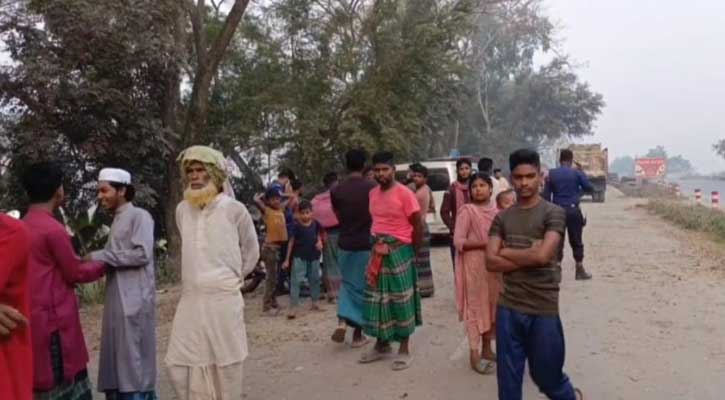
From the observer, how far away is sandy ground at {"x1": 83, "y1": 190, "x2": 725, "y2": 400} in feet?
16.0

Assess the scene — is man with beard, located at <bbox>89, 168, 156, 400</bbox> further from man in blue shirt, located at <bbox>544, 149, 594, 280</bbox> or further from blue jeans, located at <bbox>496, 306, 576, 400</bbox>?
man in blue shirt, located at <bbox>544, 149, 594, 280</bbox>

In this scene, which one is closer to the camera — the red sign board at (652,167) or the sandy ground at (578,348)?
the sandy ground at (578,348)

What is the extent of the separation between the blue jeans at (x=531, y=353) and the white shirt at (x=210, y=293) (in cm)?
147

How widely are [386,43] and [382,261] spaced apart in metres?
14.0

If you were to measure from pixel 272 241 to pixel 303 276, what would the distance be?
57 cm

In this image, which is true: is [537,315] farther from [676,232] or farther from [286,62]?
[286,62]

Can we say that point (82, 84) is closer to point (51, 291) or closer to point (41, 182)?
point (41, 182)

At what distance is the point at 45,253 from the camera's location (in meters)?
3.34

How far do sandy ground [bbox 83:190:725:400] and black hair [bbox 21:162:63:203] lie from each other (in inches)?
87.4

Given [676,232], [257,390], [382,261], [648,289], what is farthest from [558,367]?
[676,232]

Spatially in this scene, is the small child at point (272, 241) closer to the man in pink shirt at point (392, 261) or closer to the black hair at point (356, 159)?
the black hair at point (356, 159)

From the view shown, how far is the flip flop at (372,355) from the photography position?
559cm

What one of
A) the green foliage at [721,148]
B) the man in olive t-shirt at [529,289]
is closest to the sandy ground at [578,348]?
the man in olive t-shirt at [529,289]

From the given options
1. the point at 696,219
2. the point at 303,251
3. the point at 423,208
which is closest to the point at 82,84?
the point at 303,251
